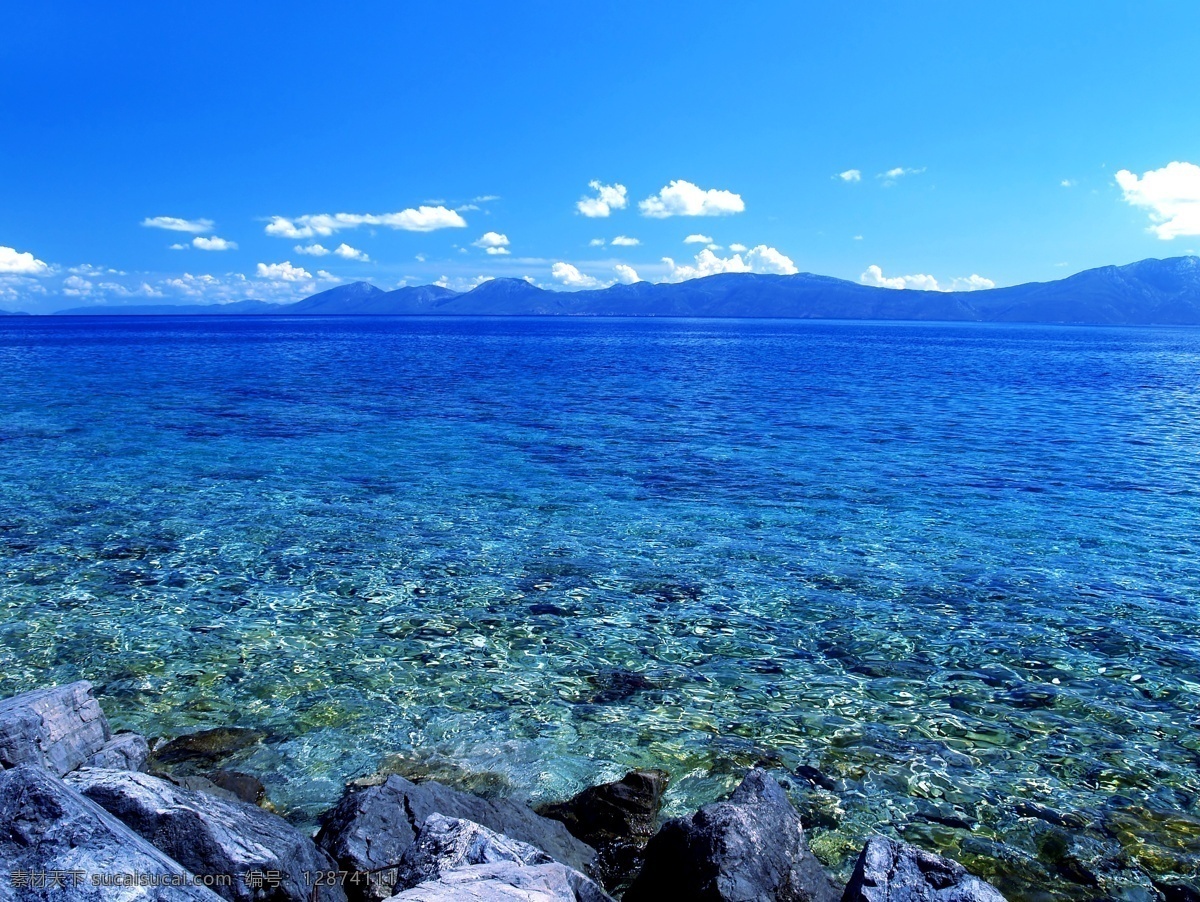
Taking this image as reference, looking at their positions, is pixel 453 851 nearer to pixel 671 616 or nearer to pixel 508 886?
pixel 508 886

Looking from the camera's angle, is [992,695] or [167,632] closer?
[992,695]

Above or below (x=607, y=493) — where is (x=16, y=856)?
above

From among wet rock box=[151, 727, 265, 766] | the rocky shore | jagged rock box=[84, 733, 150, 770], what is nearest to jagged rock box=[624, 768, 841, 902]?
the rocky shore

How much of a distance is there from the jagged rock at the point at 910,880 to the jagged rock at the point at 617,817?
Result: 2482 millimetres

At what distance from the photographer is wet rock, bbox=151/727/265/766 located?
9711mm

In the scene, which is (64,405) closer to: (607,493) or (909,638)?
(607,493)

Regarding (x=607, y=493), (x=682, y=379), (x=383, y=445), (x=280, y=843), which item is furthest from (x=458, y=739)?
(x=682, y=379)

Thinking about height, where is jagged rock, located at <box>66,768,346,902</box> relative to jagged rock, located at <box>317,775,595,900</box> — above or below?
above

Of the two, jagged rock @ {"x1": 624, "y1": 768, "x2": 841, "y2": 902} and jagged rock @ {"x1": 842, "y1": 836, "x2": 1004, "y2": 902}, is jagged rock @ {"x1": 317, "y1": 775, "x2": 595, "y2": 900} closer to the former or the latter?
jagged rock @ {"x1": 624, "y1": 768, "x2": 841, "y2": 902}

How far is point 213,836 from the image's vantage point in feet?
20.0

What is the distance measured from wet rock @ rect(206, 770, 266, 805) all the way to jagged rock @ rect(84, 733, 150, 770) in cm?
77

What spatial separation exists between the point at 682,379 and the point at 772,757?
5660 cm

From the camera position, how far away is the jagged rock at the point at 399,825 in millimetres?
6723

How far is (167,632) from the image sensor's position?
526 inches
